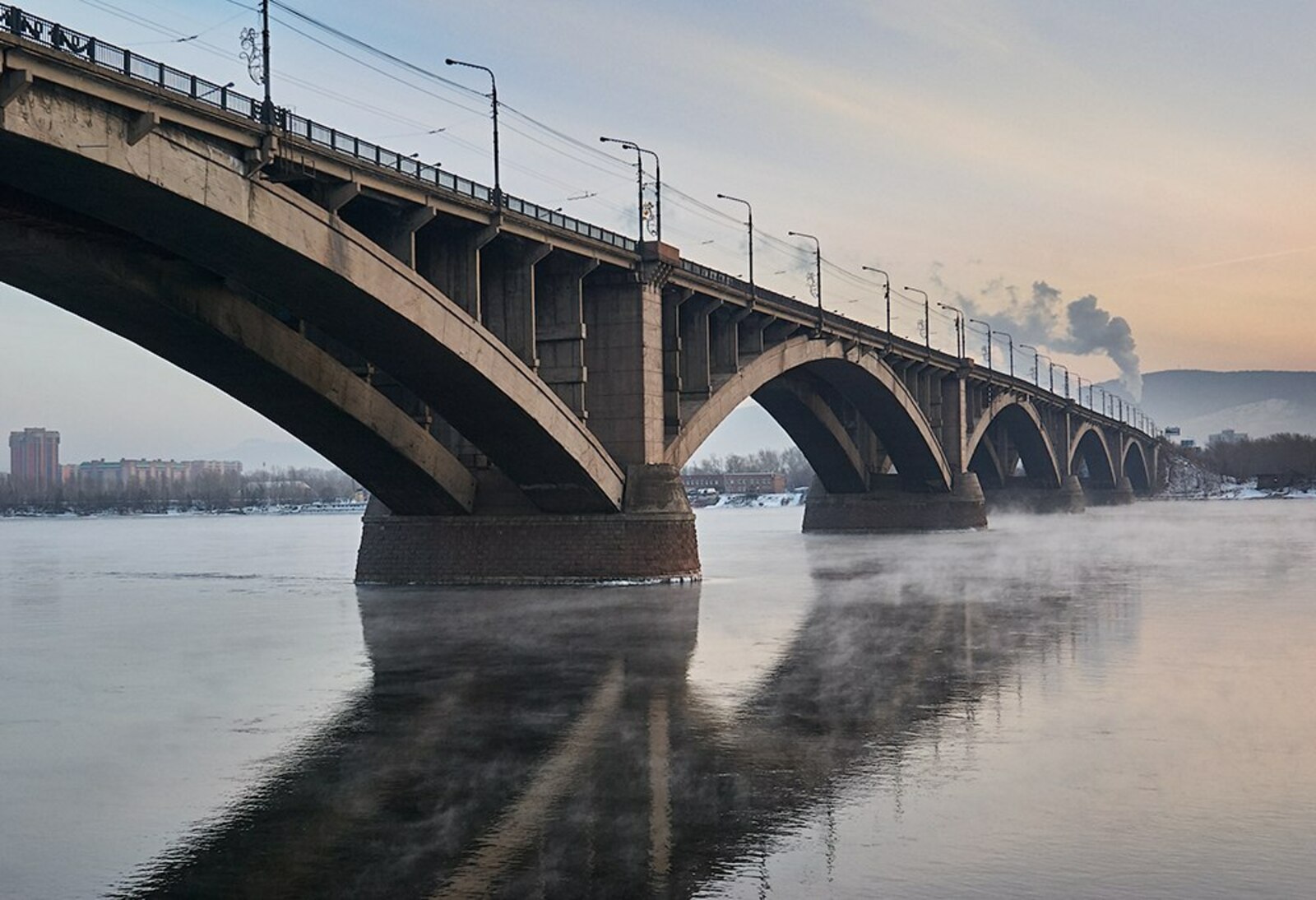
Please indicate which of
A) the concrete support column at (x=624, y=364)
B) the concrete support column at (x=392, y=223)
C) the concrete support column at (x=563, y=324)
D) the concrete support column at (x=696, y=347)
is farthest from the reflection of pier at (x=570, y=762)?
the concrete support column at (x=696, y=347)

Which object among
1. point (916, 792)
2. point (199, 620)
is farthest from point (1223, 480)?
point (916, 792)

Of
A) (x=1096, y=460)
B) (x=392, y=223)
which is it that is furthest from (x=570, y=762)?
(x=1096, y=460)

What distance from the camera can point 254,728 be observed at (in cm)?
1734

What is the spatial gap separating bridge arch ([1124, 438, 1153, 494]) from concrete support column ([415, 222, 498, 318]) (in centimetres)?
14742

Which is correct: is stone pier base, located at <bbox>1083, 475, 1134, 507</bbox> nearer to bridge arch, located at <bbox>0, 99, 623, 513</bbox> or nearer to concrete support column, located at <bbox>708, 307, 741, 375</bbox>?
concrete support column, located at <bbox>708, 307, 741, 375</bbox>

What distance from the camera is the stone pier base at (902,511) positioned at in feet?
275

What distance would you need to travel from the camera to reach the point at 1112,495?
155250 millimetres

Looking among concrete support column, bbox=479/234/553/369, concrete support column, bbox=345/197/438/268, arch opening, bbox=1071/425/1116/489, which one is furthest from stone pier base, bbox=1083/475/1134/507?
concrete support column, bbox=345/197/438/268

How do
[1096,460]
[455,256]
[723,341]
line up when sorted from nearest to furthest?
[455,256]
[723,341]
[1096,460]

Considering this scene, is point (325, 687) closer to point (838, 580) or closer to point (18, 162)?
point (18, 162)

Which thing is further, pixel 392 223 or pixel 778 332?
pixel 778 332

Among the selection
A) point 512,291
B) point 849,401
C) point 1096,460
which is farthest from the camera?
point 1096,460

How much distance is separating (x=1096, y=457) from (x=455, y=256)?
127066 mm

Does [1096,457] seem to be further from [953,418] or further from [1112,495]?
[953,418]
